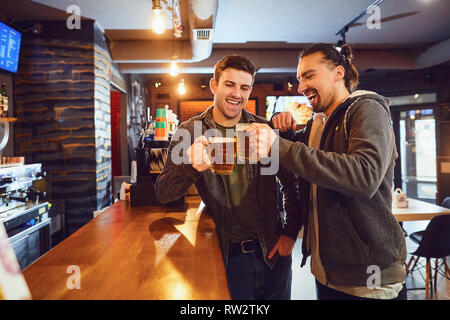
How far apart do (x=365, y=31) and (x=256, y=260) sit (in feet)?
18.6

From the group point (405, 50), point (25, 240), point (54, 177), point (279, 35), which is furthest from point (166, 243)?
point (405, 50)

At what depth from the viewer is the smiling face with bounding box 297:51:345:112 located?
54.9 inches

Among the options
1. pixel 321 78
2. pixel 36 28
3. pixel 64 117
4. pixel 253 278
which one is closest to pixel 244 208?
pixel 253 278

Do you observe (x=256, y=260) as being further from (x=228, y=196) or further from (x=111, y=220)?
(x=111, y=220)

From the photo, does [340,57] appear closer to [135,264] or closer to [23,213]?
[135,264]

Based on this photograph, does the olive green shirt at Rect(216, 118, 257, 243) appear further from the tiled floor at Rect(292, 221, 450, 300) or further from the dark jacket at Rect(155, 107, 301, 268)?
the tiled floor at Rect(292, 221, 450, 300)

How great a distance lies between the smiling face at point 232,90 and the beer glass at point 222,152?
1.47ft

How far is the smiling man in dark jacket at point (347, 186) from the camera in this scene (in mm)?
1063

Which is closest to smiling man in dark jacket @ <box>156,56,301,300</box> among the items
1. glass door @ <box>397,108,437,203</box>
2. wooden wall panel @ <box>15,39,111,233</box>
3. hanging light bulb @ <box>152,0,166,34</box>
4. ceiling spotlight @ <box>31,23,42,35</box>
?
hanging light bulb @ <box>152,0,166,34</box>

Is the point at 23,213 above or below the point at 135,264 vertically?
below

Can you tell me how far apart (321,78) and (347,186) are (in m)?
0.59

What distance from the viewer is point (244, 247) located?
156 centimetres

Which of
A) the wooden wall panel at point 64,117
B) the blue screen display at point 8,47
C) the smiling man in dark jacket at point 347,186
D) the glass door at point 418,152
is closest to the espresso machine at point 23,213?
the wooden wall panel at point 64,117

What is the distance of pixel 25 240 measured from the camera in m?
3.16
